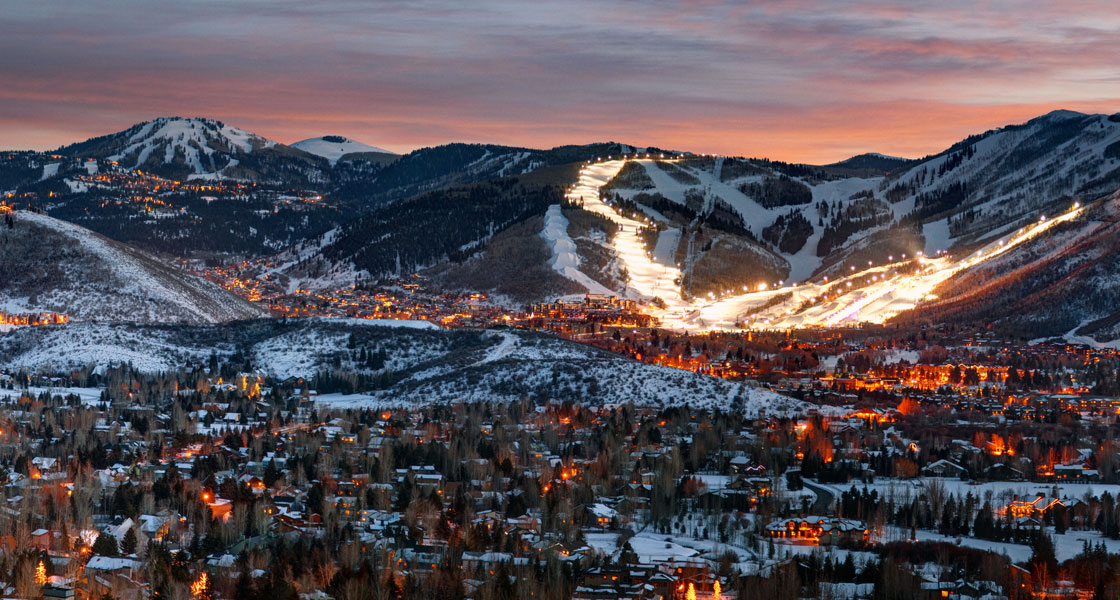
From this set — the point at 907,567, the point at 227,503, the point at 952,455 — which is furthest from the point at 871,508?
the point at 227,503

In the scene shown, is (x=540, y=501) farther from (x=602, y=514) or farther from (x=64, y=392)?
(x=64, y=392)

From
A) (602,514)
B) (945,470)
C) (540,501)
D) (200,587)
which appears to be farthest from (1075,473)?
Answer: (200,587)

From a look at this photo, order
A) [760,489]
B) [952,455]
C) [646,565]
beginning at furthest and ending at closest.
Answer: [952,455] < [760,489] < [646,565]

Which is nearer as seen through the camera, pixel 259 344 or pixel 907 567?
pixel 907 567

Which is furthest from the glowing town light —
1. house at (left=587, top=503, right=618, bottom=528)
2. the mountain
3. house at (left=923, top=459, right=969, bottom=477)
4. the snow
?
the mountain

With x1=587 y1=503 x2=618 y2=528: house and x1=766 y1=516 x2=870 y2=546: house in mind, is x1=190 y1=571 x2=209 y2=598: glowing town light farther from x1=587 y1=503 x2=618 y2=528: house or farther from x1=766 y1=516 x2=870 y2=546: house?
x1=766 y1=516 x2=870 y2=546: house

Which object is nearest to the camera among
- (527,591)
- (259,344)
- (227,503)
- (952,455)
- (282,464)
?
(527,591)

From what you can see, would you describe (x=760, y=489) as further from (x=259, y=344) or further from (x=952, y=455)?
(x=259, y=344)
